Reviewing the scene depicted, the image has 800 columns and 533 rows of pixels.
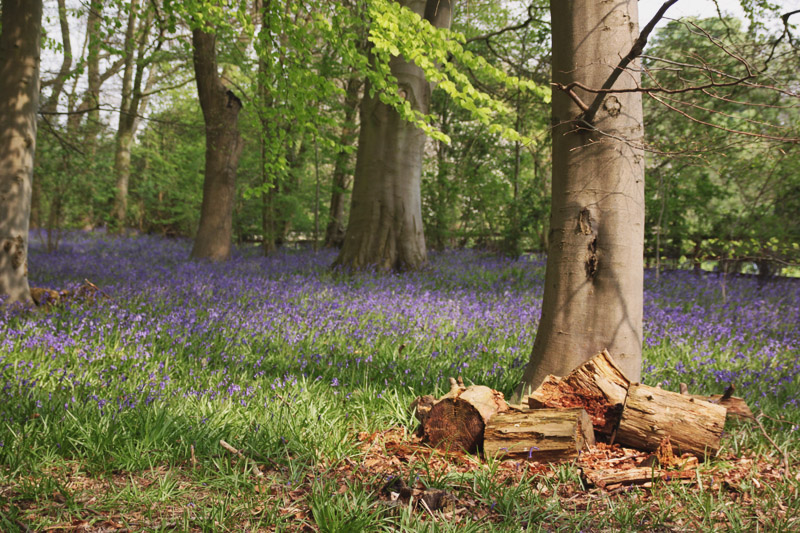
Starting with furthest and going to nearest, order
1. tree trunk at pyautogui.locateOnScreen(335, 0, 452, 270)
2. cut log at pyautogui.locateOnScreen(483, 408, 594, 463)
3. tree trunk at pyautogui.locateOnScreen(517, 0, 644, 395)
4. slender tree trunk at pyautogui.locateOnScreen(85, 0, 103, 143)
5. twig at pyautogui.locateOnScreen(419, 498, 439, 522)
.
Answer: tree trunk at pyautogui.locateOnScreen(335, 0, 452, 270) < slender tree trunk at pyautogui.locateOnScreen(85, 0, 103, 143) < tree trunk at pyautogui.locateOnScreen(517, 0, 644, 395) < cut log at pyautogui.locateOnScreen(483, 408, 594, 463) < twig at pyautogui.locateOnScreen(419, 498, 439, 522)

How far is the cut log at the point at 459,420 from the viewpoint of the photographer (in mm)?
3023

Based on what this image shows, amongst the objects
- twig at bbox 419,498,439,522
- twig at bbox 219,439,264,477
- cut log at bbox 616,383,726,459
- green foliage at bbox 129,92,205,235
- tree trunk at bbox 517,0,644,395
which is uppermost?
green foliage at bbox 129,92,205,235

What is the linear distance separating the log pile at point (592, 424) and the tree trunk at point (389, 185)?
609cm

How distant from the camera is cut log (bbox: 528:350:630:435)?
312 centimetres

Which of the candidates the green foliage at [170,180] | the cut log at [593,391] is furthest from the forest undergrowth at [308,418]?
the green foliage at [170,180]

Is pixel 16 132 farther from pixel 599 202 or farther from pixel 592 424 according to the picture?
pixel 592 424

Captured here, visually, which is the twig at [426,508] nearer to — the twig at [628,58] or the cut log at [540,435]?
the cut log at [540,435]

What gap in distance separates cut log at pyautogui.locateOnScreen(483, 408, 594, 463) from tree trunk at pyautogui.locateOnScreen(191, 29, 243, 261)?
9.06 m

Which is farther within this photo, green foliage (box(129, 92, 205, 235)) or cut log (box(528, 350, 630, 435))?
green foliage (box(129, 92, 205, 235))

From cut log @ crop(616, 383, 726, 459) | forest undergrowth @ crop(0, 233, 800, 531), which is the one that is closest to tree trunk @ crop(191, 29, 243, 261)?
forest undergrowth @ crop(0, 233, 800, 531)

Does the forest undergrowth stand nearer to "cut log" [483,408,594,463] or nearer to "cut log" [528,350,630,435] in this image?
"cut log" [483,408,594,463]

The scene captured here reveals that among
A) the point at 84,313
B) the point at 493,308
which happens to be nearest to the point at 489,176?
the point at 493,308

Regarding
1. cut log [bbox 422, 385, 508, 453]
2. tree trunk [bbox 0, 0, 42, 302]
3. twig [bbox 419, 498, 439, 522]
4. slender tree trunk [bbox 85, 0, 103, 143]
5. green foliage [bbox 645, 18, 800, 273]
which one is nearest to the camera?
twig [bbox 419, 498, 439, 522]

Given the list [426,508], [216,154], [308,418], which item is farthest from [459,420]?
[216,154]
